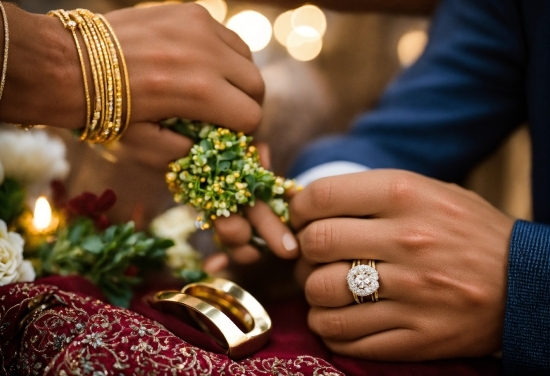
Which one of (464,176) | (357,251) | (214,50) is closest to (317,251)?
(357,251)

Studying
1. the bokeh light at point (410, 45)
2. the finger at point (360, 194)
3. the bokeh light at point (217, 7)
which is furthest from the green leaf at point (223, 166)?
the bokeh light at point (410, 45)

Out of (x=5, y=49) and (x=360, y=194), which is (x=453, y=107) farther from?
(x=5, y=49)

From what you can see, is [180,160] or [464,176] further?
[464,176]

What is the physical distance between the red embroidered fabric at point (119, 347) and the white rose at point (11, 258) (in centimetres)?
3

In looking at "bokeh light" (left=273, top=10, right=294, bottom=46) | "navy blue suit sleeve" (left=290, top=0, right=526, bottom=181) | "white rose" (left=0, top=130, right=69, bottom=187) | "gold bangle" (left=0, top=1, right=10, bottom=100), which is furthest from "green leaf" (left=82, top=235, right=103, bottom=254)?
"bokeh light" (left=273, top=10, right=294, bottom=46)

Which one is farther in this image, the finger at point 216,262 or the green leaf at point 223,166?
the finger at point 216,262

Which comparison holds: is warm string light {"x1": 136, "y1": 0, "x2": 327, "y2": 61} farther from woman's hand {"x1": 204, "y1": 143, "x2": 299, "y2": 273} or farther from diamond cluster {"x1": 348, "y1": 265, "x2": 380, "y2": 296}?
diamond cluster {"x1": 348, "y1": 265, "x2": 380, "y2": 296}

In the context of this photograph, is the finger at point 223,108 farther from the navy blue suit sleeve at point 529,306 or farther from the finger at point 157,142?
the navy blue suit sleeve at point 529,306

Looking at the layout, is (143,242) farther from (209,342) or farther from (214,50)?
(214,50)

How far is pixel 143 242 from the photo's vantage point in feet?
2.21

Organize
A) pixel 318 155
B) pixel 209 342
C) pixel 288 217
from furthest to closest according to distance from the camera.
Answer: pixel 318 155
pixel 288 217
pixel 209 342

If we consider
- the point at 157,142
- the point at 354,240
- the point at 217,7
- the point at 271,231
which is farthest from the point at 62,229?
the point at 217,7

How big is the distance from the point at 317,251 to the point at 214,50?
310 millimetres

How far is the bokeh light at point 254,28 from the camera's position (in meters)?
1.10
